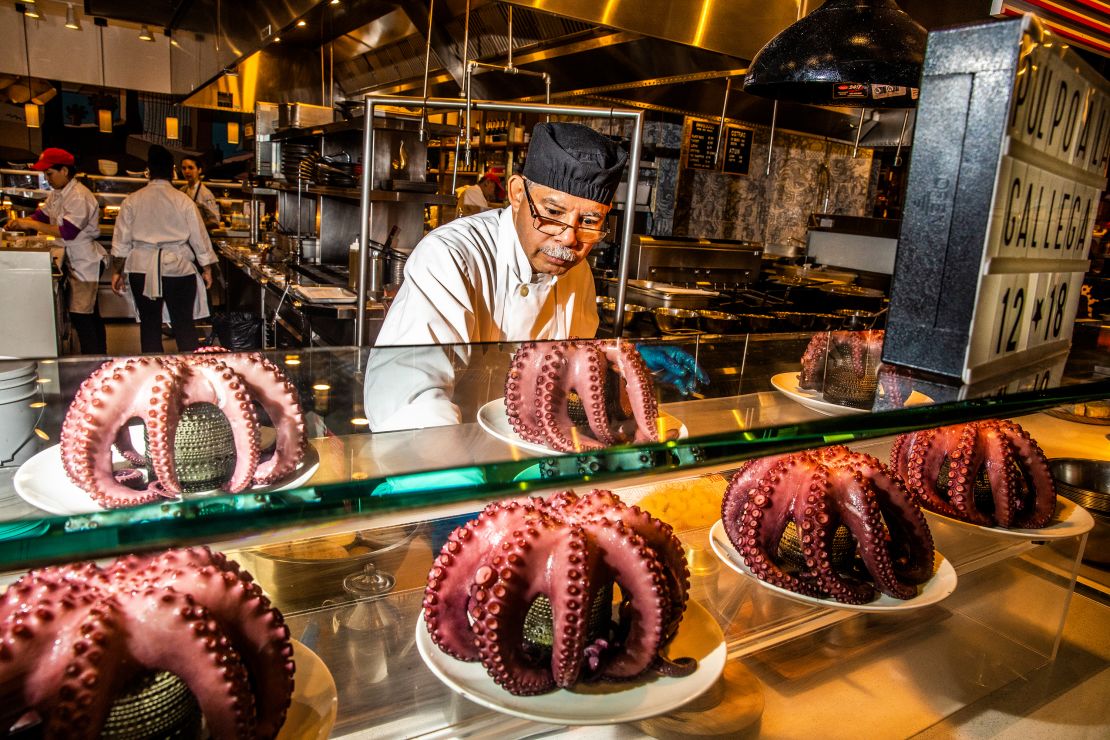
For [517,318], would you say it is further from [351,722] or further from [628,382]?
[351,722]

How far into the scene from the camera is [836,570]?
44.8 inches

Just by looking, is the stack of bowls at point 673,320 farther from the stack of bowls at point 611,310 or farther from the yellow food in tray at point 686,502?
the yellow food in tray at point 686,502

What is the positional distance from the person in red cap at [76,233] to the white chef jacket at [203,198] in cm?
198

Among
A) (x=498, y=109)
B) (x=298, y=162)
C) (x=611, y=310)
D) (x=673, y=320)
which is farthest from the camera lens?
(x=298, y=162)

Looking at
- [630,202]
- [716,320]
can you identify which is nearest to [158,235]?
[716,320]

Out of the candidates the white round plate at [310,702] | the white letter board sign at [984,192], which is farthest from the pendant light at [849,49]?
the white round plate at [310,702]

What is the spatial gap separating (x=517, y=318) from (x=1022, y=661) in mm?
1714

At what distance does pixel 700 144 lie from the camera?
8.67 meters

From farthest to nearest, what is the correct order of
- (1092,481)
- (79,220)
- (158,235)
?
(79,220), (158,235), (1092,481)

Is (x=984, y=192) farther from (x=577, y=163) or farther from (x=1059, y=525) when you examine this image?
(x=577, y=163)

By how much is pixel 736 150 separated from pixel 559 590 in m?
8.94

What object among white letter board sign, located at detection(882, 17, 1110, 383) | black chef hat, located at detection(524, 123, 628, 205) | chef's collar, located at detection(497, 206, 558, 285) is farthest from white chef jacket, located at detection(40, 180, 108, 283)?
white letter board sign, located at detection(882, 17, 1110, 383)

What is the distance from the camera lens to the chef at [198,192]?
354 inches

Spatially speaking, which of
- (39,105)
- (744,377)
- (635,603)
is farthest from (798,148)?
(39,105)
